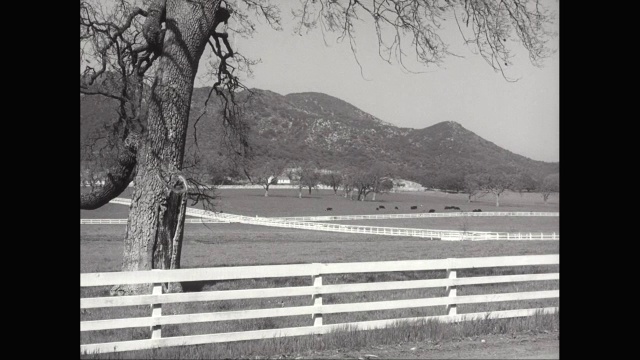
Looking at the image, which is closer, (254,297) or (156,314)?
(156,314)

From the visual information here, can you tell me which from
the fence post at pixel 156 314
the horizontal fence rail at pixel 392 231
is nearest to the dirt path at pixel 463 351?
the fence post at pixel 156 314

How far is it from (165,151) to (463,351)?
681 centimetres

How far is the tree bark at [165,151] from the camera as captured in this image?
460 inches

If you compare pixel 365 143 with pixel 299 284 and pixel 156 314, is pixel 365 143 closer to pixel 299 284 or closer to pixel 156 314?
pixel 299 284

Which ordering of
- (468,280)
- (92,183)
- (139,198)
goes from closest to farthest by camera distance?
(468,280) < (139,198) < (92,183)

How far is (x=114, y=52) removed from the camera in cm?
1366

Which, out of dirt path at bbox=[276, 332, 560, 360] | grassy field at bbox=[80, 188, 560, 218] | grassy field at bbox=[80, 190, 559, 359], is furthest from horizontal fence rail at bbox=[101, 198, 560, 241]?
dirt path at bbox=[276, 332, 560, 360]

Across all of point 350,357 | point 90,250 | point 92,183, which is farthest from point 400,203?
point 350,357

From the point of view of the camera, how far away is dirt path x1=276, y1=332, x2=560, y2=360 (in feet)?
24.0

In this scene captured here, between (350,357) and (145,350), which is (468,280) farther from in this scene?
(145,350)

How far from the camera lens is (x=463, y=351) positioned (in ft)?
24.9

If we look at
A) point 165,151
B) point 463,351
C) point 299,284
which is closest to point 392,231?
point 299,284

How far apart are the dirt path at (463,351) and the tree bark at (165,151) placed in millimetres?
5282
